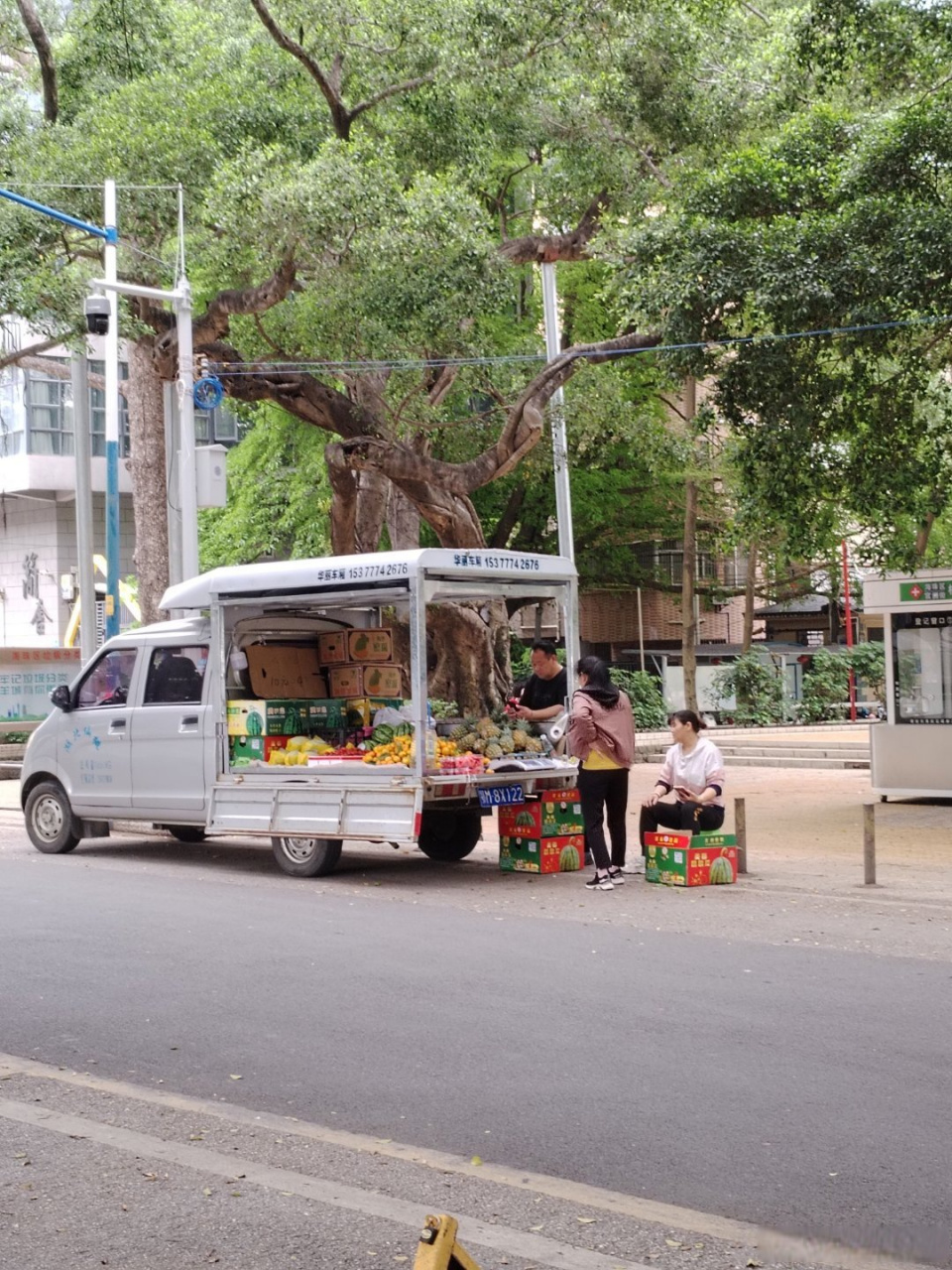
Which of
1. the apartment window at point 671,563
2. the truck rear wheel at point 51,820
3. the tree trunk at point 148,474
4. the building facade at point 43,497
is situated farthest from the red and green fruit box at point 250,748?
the building facade at point 43,497

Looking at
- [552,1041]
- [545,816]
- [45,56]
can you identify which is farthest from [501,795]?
[45,56]

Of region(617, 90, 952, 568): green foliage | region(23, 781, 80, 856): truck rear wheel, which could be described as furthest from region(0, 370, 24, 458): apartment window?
region(23, 781, 80, 856): truck rear wheel

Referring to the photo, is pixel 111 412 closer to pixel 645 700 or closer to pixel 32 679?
pixel 32 679

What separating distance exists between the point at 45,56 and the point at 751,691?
2217 cm

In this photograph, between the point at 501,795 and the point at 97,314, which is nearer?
the point at 501,795

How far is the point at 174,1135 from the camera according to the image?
568 cm

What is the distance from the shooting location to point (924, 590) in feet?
59.3

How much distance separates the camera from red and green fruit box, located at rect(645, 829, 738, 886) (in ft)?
39.4

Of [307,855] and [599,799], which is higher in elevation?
[599,799]

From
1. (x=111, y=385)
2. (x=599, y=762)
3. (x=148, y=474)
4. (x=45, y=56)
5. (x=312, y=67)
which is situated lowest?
(x=599, y=762)

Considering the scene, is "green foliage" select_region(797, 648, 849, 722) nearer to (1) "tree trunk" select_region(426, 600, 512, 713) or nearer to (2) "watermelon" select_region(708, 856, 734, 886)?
(1) "tree trunk" select_region(426, 600, 512, 713)

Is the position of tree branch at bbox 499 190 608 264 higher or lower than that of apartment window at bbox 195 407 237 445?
lower

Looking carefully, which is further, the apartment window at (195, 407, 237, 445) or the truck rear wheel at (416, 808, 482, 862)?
the apartment window at (195, 407, 237, 445)

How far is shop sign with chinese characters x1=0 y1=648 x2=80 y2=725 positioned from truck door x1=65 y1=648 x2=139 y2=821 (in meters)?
15.3
